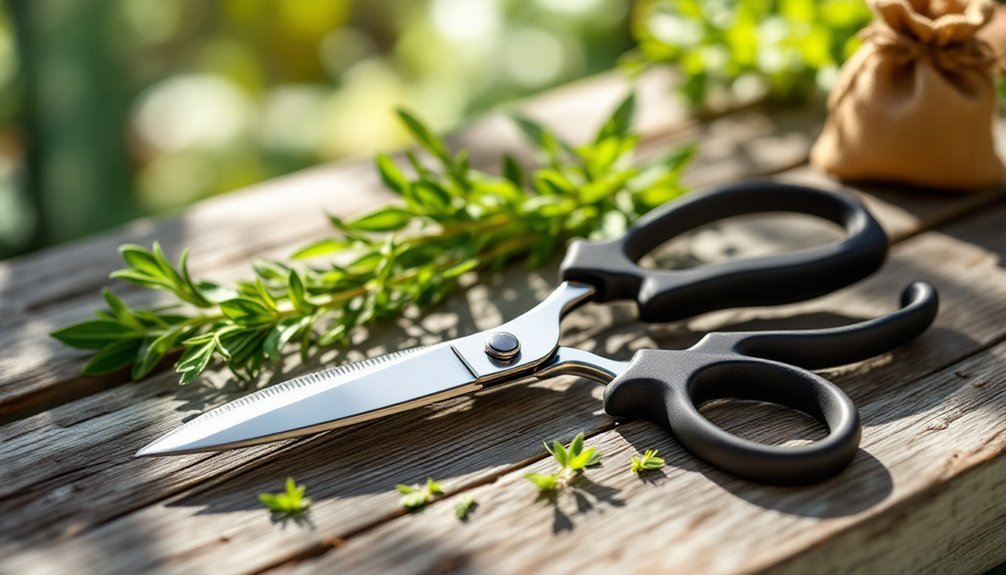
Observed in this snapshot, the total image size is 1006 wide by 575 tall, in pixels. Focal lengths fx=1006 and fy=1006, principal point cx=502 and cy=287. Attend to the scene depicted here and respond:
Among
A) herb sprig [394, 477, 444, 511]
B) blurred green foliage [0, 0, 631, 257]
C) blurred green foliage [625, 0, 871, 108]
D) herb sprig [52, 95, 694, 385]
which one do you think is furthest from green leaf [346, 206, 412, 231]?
blurred green foliage [0, 0, 631, 257]

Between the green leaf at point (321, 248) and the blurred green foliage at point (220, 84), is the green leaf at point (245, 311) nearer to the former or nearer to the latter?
the green leaf at point (321, 248)

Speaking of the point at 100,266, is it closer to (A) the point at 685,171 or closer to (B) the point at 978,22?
(A) the point at 685,171

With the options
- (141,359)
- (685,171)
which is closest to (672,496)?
(141,359)

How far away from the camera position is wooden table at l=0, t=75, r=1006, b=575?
885 millimetres

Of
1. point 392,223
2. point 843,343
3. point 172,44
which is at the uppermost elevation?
point 172,44

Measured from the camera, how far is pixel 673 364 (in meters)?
1.00

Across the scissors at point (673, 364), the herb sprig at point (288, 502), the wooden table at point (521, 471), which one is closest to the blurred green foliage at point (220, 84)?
the wooden table at point (521, 471)

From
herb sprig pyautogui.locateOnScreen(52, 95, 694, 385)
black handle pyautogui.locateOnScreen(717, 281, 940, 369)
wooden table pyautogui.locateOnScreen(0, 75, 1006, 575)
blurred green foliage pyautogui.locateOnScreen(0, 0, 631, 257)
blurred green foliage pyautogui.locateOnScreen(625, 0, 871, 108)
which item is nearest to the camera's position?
wooden table pyautogui.locateOnScreen(0, 75, 1006, 575)

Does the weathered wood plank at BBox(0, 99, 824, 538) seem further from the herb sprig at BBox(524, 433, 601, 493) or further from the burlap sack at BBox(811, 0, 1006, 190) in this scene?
the burlap sack at BBox(811, 0, 1006, 190)

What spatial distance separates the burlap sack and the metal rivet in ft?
2.19

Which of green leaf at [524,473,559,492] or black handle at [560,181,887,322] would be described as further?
black handle at [560,181,887,322]

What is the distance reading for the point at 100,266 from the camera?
55.6 inches

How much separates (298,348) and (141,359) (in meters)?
0.18

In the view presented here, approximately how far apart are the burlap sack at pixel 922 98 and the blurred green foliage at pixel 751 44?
188 mm
